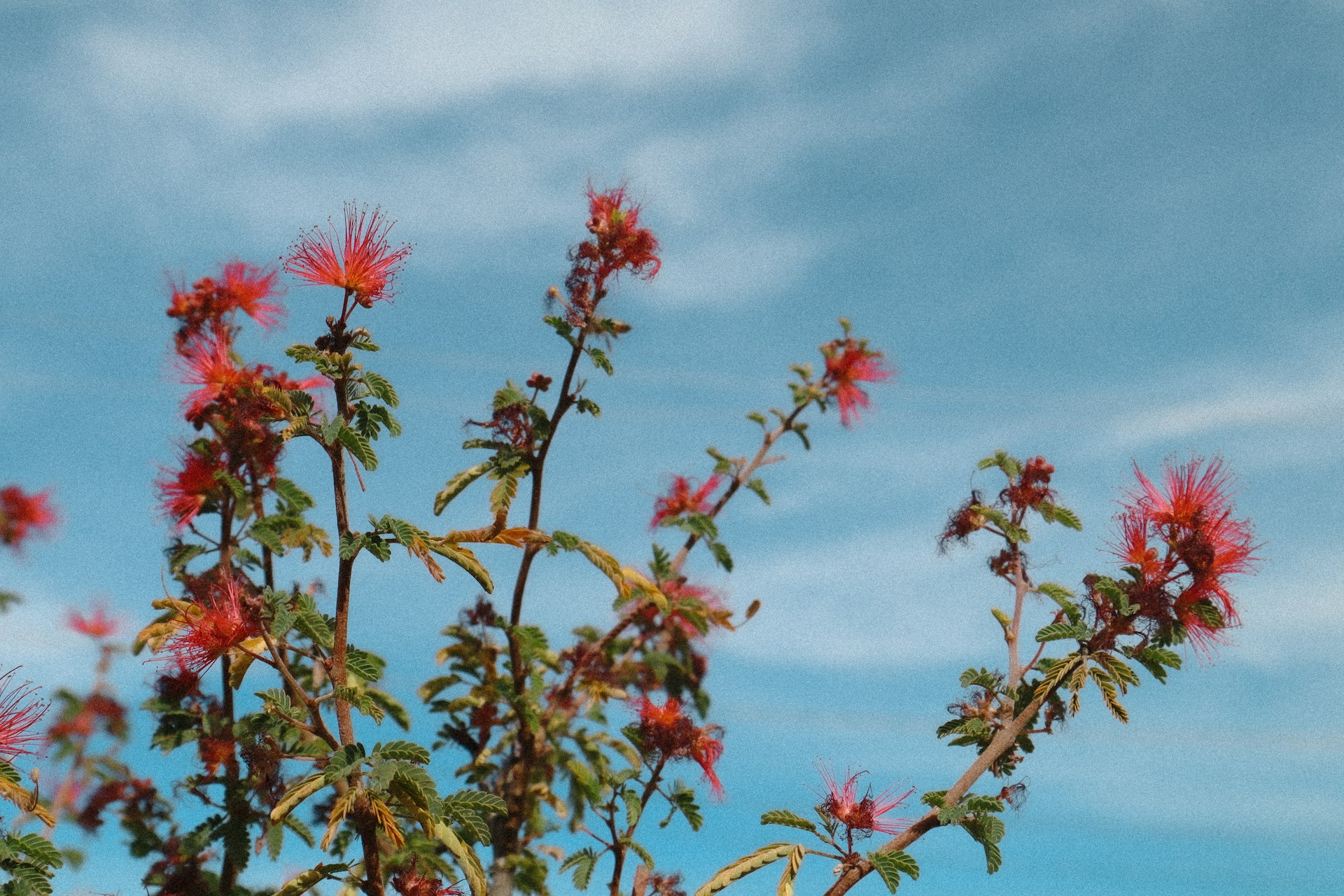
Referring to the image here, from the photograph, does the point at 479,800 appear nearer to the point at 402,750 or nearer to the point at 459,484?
the point at 402,750

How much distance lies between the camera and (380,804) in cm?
394

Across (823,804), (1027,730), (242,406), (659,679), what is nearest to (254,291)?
(242,406)

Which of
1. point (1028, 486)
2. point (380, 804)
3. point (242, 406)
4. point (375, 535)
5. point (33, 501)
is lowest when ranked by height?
point (380, 804)

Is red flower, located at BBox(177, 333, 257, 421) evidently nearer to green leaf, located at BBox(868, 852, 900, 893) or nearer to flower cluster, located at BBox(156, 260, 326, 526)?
flower cluster, located at BBox(156, 260, 326, 526)

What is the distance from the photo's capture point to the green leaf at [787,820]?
4.53 metres

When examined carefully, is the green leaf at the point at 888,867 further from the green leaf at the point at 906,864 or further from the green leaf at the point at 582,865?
the green leaf at the point at 582,865

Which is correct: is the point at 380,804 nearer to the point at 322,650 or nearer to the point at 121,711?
the point at 322,650

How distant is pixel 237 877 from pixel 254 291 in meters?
2.88

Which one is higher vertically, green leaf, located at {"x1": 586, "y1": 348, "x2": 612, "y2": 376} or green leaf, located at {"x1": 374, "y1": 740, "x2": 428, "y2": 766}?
green leaf, located at {"x1": 586, "y1": 348, "x2": 612, "y2": 376}

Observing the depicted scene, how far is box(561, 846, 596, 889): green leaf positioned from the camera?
5.56m

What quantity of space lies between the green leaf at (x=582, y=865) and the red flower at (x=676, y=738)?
0.55m

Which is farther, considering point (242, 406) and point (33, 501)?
point (33, 501)

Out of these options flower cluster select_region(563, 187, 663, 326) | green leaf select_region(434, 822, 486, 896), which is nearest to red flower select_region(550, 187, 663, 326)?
flower cluster select_region(563, 187, 663, 326)

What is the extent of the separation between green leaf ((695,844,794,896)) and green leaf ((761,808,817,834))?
8cm
